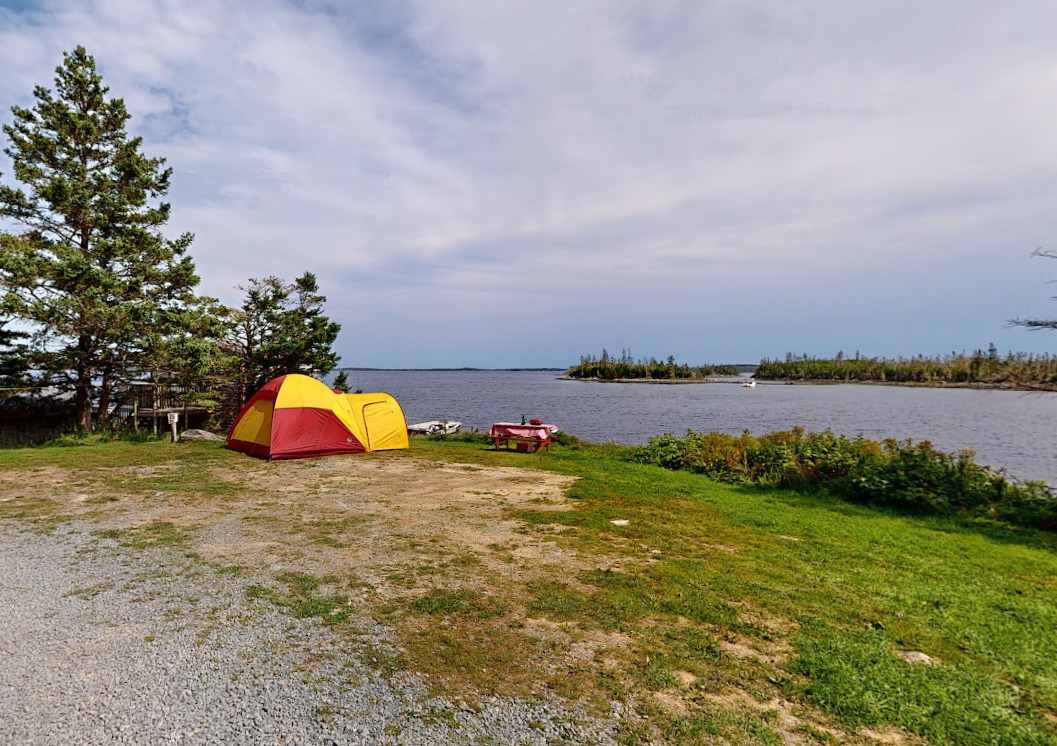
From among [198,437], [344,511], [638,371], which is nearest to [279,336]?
[198,437]

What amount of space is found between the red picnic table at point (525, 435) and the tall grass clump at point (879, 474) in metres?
3.77

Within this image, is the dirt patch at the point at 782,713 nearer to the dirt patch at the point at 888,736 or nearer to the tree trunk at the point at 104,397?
the dirt patch at the point at 888,736

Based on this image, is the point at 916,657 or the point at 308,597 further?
the point at 308,597

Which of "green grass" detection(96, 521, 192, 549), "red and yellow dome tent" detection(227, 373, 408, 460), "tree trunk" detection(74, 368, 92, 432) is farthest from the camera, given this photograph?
"tree trunk" detection(74, 368, 92, 432)

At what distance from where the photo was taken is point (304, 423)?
545 inches

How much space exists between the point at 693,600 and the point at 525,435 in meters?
11.2

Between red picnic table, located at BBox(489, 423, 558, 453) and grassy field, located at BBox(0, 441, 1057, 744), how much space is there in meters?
5.97

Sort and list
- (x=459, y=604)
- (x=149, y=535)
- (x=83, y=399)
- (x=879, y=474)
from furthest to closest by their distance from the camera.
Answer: (x=83, y=399) → (x=879, y=474) → (x=149, y=535) → (x=459, y=604)

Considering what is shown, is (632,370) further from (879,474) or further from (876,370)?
(879,474)

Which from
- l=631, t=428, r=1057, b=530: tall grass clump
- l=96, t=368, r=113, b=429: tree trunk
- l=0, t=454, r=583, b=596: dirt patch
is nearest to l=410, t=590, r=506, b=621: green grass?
l=0, t=454, r=583, b=596: dirt patch

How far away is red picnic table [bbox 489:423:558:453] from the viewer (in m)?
16.0

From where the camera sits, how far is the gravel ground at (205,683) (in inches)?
121

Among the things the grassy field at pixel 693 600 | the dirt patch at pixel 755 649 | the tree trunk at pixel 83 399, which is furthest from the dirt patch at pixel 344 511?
the tree trunk at pixel 83 399

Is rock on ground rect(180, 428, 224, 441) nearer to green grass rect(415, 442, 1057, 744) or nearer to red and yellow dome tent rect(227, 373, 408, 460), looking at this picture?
red and yellow dome tent rect(227, 373, 408, 460)
